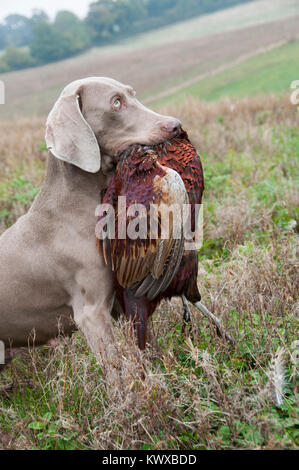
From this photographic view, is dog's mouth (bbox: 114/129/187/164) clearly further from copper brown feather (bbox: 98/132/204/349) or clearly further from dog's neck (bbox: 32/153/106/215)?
dog's neck (bbox: 32/153/106/215)

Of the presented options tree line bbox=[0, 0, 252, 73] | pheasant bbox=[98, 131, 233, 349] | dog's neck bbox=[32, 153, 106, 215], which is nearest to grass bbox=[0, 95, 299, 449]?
pheasant bbox=[98, 131, 233, 349]

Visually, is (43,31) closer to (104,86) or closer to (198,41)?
(198,41)

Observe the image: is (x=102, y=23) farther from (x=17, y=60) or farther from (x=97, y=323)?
(x=97, y=323)

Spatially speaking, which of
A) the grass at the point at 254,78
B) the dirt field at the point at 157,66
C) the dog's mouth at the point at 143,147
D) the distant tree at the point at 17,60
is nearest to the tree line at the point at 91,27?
the distant tree at the point at 17,60

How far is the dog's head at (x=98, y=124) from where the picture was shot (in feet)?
7.43

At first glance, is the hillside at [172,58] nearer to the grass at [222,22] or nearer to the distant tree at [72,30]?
the grass at [222,22]

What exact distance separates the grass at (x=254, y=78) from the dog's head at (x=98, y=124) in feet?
34.5

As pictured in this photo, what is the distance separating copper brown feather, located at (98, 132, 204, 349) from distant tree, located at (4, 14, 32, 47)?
53.5 meters

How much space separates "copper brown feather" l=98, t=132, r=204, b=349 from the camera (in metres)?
2.10

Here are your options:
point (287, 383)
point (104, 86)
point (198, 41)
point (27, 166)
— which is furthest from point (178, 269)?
point (198, 41)

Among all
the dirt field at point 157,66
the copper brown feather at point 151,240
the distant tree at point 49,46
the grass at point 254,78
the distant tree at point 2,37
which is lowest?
the copper brown feather at point 151,240

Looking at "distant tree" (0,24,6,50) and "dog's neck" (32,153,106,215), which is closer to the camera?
"dog's neck" (32,153,106,215)

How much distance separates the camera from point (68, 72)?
94.8 feet

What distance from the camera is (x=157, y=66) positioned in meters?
27.6
